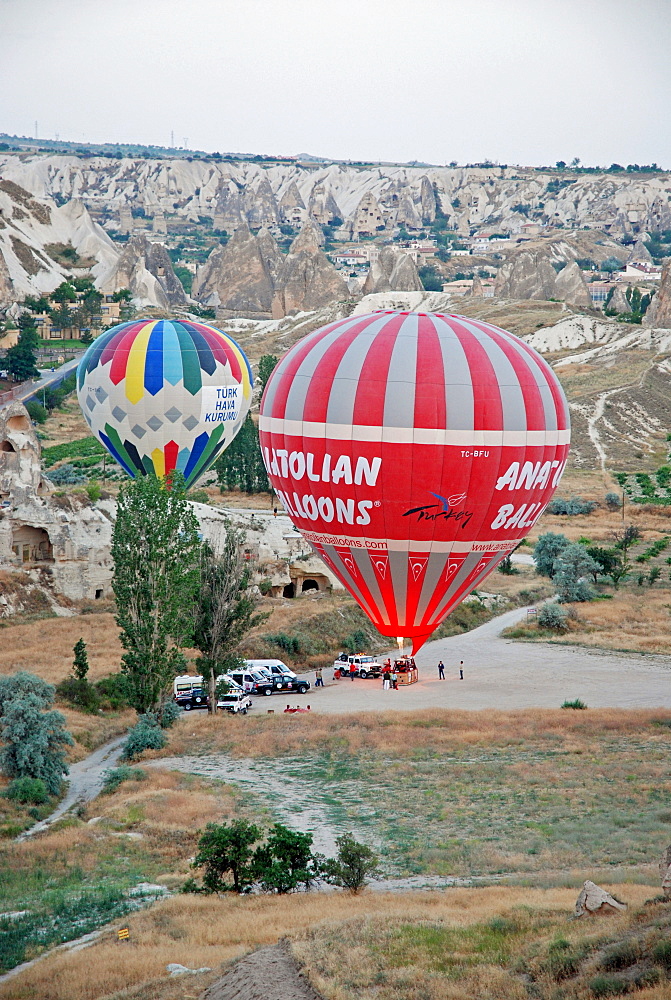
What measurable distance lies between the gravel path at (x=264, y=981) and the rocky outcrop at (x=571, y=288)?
131 metres

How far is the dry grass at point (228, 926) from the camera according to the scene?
13.6 m

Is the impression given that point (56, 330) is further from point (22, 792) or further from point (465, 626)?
point (22, 792)

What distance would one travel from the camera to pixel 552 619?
39062 mm

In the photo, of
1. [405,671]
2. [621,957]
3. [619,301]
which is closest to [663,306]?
[619,301]

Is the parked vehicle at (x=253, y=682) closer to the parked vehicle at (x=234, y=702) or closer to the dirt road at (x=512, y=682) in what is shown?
the dirt road at (x=512, y=682)

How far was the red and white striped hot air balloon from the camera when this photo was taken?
87.2 feet

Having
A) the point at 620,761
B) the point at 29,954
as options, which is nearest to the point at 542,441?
the point at 620,761

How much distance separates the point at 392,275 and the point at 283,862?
130850 mm

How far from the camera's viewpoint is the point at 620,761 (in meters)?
23.9

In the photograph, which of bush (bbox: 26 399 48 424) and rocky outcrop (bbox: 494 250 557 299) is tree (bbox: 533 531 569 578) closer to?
bush (bbox: 26 399 48 424)

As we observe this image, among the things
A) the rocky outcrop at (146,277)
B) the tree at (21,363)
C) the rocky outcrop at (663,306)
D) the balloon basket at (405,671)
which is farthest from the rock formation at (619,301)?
the balloon basket at (405,671)

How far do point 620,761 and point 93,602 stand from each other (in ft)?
67.2

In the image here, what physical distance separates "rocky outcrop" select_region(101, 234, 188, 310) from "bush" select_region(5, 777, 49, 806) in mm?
118791

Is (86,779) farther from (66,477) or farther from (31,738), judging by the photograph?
(66,477)
